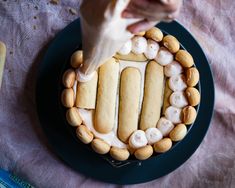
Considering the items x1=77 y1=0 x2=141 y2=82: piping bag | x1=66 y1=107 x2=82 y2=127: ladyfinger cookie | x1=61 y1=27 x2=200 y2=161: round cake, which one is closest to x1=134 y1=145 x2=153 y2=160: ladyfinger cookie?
x1=61 y1=27 x2=200 y2=161: round cake

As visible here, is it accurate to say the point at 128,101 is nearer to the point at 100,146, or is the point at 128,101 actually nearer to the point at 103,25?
the point at 100,146

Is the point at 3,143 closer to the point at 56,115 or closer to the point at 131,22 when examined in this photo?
the point at 56,115

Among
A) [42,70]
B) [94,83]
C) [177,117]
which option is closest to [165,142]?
[177,117]

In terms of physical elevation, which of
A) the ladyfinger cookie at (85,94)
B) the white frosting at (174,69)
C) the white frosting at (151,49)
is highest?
the white frosting at (151,49)

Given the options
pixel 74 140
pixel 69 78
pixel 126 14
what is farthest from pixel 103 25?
pixel 74 140

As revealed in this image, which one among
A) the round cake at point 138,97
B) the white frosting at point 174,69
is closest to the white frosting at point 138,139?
the round cake at point 138,97

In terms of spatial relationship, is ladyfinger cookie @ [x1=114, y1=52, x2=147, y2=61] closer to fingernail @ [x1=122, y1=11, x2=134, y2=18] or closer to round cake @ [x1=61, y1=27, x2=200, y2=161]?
round cake @ [x1=61, y1=27, x2=200, y2=161]

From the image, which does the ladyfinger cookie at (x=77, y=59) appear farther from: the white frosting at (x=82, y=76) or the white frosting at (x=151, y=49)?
the white frosting at (x=151, y=49)
